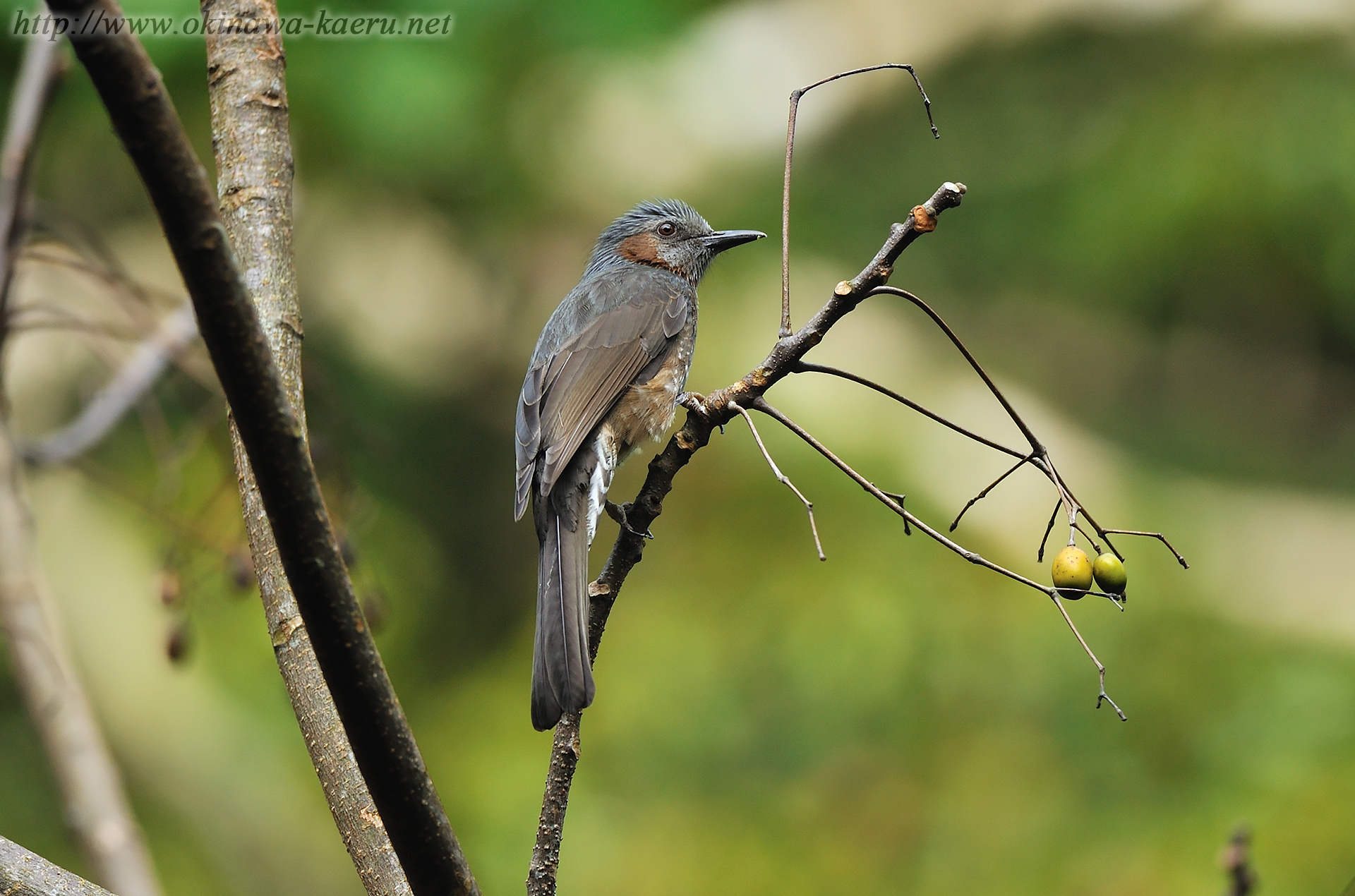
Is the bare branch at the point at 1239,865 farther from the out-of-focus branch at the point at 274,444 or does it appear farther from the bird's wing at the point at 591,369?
the bird's wing at the point at 591,369

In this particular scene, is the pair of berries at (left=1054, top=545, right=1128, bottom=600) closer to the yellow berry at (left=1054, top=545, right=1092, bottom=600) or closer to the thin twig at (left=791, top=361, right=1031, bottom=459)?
the yellow berry at (left=1054, top=545, right=1092, bottom=600)

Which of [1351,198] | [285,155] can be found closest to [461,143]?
[285,155]

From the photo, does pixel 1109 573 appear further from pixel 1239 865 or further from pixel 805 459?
pixel 805 459

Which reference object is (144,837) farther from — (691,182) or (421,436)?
(691,182)

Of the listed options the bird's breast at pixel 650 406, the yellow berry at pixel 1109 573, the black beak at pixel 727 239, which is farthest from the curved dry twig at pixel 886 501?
the black beak at pixel 727 239

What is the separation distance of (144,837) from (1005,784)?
4161 millimetres

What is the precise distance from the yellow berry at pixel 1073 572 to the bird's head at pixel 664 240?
2.23 meters

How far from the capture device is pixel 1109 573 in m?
Result: 1.97

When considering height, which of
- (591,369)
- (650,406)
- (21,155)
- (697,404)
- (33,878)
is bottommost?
(33,878)

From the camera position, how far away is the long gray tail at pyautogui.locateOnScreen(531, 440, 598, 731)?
193 centimetres

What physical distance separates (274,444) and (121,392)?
2834 mm

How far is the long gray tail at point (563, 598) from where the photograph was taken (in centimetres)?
193

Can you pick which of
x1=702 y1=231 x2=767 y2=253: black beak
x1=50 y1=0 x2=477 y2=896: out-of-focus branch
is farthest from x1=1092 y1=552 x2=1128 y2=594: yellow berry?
x1=702 y1=231 x2=767 y2=253: black beak

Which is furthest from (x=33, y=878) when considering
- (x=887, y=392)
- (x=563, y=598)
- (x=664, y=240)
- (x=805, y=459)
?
(x=805, y=459)
